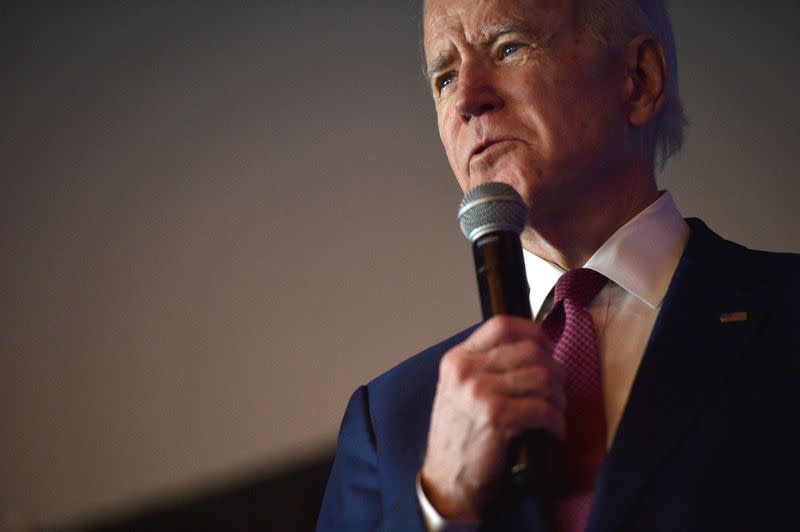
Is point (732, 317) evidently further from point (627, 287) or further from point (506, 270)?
point (506, 270)

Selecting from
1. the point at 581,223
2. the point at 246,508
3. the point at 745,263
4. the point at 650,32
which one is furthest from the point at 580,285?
the point at 246,508

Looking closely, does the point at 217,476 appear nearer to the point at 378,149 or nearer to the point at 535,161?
the point at 378,149

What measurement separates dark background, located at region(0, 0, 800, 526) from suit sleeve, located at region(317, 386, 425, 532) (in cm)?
143

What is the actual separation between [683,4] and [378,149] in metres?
1.22

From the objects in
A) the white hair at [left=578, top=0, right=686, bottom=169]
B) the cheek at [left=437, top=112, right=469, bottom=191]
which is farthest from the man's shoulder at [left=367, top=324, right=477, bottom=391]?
Result: the white hair at [left=578, top=0, right=686, bottom=169]

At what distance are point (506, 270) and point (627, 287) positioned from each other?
1.36 ft

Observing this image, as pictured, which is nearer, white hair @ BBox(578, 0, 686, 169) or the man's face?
the man's face

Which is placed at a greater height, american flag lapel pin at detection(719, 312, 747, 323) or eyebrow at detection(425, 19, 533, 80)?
eyebrow at detection(425, 19, 533, 80)

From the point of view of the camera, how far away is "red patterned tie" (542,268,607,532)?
3.64 feet

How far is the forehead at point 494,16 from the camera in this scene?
1532mm

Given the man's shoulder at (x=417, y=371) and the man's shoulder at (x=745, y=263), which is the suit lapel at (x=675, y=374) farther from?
the man's shoulder at (x=417, y=371)

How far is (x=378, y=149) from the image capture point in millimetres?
2992

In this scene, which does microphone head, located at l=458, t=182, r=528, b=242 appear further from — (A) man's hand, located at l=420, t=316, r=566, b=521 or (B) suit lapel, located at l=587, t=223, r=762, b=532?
(B) suit lapel, located at l=587, t=223, r=762, b=532

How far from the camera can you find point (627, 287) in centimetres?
135
